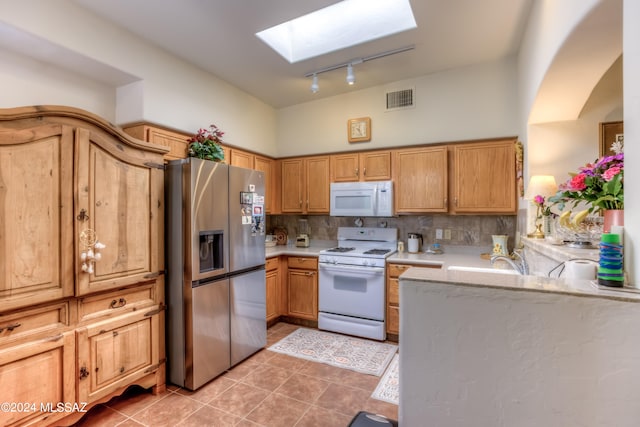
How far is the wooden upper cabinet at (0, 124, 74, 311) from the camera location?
1.54 metres

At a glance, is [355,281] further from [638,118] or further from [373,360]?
[638,118]

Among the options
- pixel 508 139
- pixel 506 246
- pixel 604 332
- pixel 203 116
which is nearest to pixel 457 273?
pixel 604 332

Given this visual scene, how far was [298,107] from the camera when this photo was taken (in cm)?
417

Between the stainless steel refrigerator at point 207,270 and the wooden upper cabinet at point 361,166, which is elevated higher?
the wooden upper cabinet at point 361,166

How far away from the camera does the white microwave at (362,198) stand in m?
3.46

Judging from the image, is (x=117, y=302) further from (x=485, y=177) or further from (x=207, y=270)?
(x=485, y=177)

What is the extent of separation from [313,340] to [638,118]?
3.05 metres

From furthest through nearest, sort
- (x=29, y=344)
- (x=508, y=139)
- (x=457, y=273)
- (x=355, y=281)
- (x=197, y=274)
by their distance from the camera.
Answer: (x=355, y=281) < (x=508, y=139) < (x=197, y=274) < (x=29, y=344) < (x=457, y=273)

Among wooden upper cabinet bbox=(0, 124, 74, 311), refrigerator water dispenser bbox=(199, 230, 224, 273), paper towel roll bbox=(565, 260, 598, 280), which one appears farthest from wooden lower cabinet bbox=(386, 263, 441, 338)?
wooden upper cabinet bbox=(0, 124, 74, 311)

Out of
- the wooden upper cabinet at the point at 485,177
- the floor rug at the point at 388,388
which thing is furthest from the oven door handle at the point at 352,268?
the wooden upper cabinet at the point at 485,177

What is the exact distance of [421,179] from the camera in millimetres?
3367

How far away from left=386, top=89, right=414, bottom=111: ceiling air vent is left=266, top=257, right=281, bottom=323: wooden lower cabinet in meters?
2.34

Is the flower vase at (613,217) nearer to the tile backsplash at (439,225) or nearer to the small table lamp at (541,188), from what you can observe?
the small table lamp at (541,188)

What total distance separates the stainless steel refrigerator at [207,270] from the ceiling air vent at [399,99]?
1.99 meters
